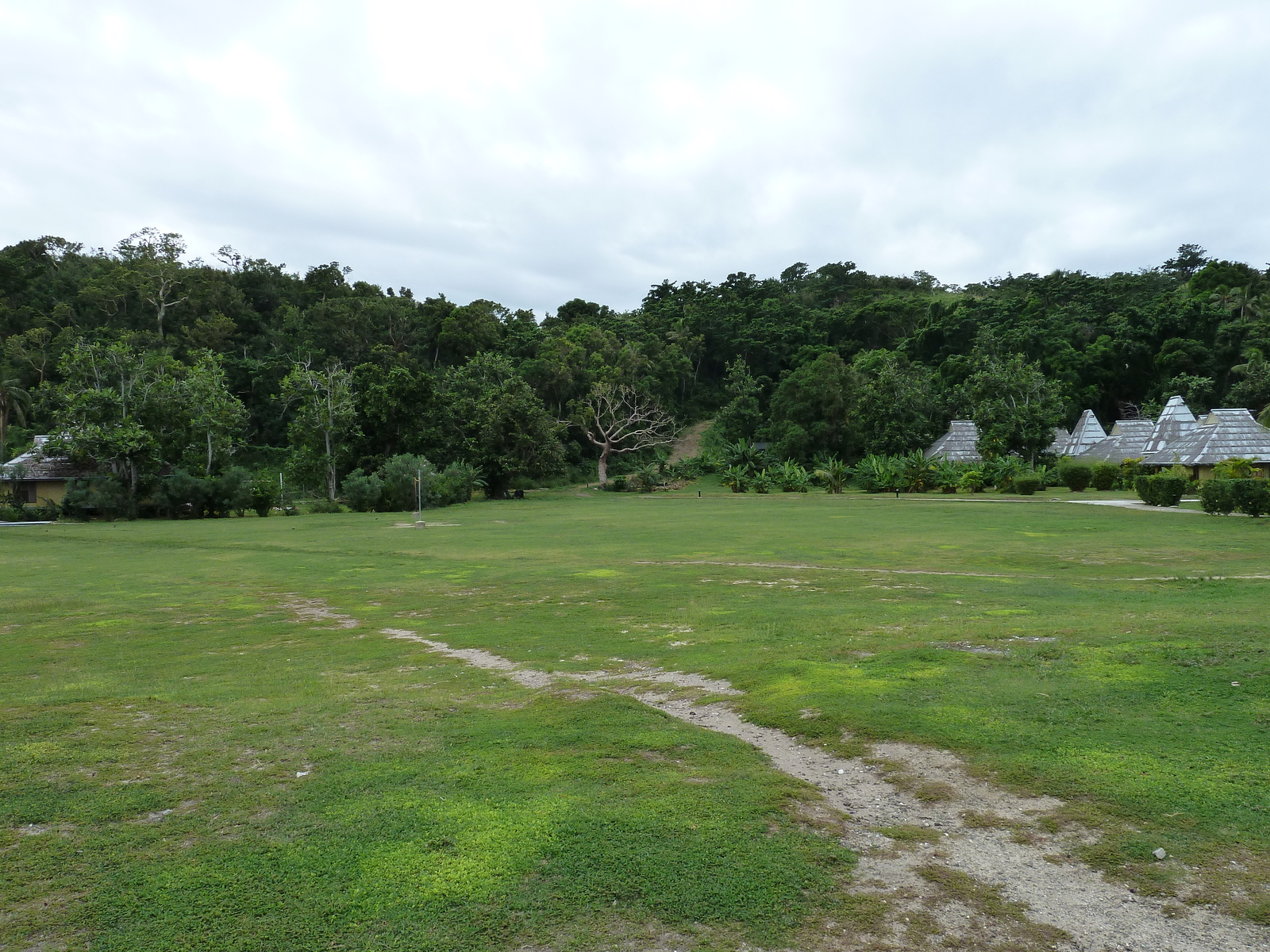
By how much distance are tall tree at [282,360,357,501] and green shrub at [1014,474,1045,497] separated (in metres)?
33.5

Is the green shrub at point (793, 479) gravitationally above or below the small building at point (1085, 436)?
→ below

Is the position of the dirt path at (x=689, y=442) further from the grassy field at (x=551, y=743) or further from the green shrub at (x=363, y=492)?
the grassy field at (x=551, y=743)

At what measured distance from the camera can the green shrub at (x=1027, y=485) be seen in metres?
40.6

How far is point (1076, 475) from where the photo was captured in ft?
133

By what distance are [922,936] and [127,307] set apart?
2979 inches

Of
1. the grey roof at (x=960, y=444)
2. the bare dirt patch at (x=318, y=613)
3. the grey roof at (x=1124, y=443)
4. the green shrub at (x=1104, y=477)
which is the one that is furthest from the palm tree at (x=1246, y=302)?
the bare dirt patch at (x=318, y=613)

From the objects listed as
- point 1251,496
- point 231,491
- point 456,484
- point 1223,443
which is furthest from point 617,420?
point 1251,496

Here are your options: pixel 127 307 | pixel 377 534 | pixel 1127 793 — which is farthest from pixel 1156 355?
pixel 127 307

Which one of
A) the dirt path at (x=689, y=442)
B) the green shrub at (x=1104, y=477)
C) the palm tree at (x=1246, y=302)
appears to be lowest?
the green shrub at (x=1104, y=477)

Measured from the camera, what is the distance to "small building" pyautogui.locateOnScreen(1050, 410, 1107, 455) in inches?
2061

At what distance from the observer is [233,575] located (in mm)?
16344

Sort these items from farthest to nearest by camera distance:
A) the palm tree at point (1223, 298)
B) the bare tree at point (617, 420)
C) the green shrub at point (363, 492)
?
the palm tree at point (1223, 298), the bare tree at point (617, 420), the green shrub at point (363, 492)

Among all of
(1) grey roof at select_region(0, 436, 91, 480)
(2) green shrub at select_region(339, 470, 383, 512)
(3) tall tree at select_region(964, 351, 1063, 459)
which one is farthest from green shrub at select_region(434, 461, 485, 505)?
(3) tall tree at select_region(964, 351, 1063, 459)

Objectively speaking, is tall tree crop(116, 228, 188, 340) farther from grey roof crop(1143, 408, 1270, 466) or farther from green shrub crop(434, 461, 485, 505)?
grey roof crop(1143, 408, 1270, 466)
